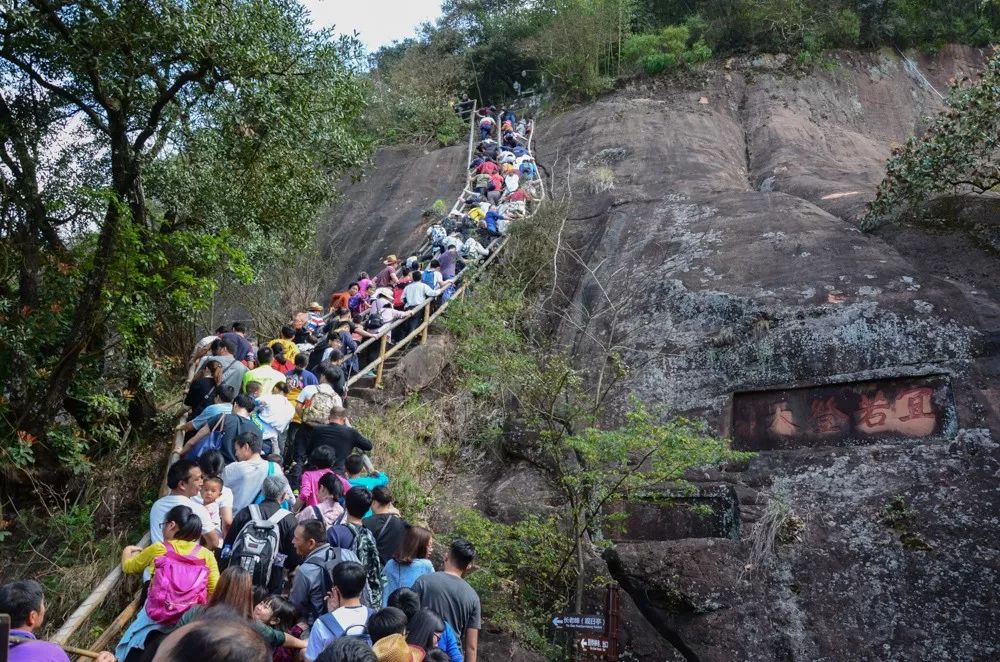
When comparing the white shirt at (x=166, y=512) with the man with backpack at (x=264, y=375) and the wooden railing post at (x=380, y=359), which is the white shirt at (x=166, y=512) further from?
the wooden railing post at (x=380, y=359)

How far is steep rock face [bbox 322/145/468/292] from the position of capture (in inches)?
767

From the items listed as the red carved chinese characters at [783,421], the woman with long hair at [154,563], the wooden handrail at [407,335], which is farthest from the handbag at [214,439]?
the red carved chinese characters at [783,421]

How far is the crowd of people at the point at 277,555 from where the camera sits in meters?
4.06

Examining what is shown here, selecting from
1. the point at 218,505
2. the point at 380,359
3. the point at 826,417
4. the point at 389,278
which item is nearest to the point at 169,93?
the point at 380,359

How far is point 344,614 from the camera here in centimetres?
486

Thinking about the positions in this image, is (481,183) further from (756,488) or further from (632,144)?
(756,488)

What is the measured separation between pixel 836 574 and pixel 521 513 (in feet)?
10.9

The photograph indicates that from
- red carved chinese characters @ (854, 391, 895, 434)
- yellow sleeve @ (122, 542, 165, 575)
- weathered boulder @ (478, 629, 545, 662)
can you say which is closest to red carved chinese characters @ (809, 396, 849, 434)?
red carved chinese characters @ (854, 391, 895, 434)

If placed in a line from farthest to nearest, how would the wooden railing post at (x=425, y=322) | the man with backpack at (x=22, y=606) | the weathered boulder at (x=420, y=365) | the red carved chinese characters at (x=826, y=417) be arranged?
the wooden railing post at (x=425, y=322) < the weathered boulder at (x=420, y=365) < the red carved chinese characters at (x=826, y=417) < the man with backpack at (x=22, y=606)

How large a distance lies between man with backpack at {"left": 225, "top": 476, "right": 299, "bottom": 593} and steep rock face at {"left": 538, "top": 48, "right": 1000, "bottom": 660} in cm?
388

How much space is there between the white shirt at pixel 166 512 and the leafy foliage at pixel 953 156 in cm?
1022

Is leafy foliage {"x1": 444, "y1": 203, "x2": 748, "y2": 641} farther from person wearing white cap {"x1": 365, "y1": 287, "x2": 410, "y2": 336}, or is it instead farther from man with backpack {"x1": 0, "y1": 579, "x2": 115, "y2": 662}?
man with backpack {"x1": 0, "y1": 579, "x2": 115, "y2": 662}

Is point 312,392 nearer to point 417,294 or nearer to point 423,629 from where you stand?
point 423,629

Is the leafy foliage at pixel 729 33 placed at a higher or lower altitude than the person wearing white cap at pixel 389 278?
higher
